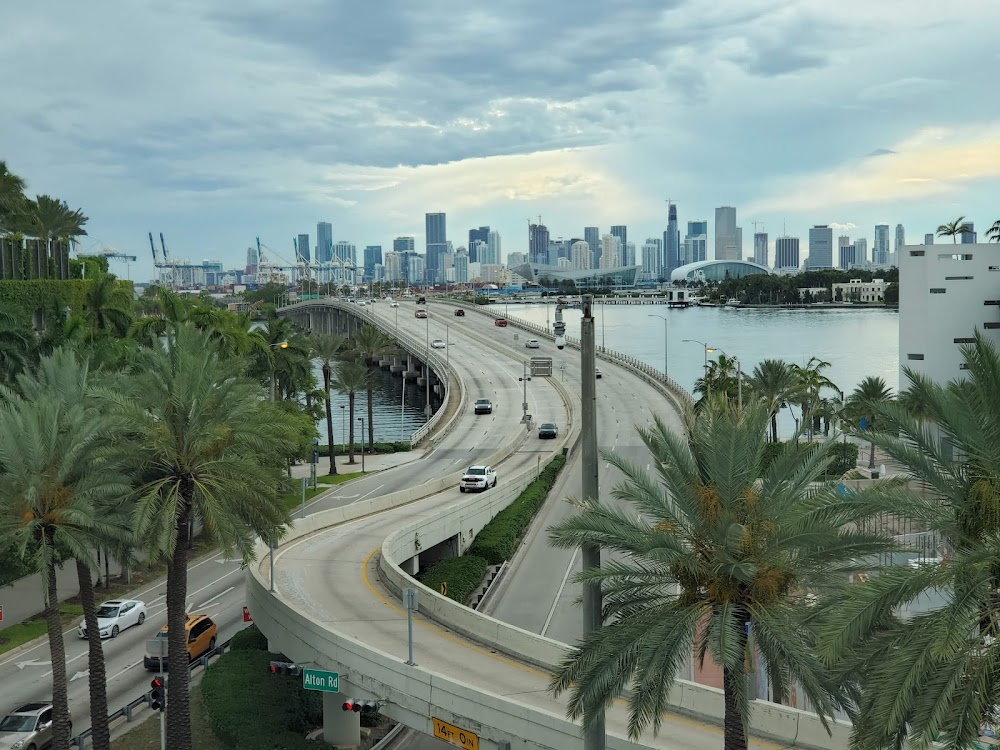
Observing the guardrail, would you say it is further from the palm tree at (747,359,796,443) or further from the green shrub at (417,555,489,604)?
the palm tree at (747,359,796,443)

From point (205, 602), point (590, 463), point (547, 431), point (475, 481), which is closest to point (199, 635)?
point (205, 602)

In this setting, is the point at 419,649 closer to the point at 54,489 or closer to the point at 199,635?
the point at 54,489

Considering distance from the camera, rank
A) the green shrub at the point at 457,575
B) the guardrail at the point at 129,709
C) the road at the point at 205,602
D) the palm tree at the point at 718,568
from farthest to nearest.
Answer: the green shrub at the point at 457,575 → the road at the point at 205,602 → the guardrail at the point at 129,709 → the palm tree at the point at 718,568

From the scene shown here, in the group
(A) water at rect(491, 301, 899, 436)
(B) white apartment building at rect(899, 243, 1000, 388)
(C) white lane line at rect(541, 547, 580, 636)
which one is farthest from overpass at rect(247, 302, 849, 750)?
(A) water at rect(491, 301, 899, 436)

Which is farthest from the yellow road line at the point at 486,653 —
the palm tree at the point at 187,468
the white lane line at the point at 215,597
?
the white lane line at the point at 215,597

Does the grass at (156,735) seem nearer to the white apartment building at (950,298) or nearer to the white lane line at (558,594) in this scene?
the white lane line at (558,594)
